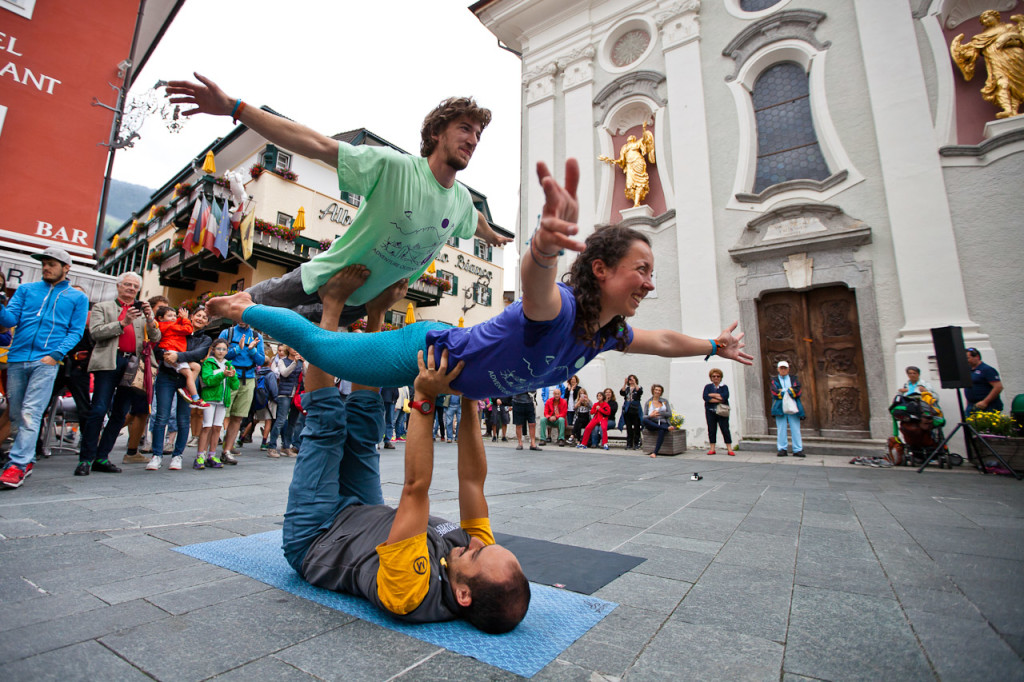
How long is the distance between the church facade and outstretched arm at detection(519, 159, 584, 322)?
410 inches

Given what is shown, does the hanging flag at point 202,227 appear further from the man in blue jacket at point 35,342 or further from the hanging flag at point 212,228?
the man in blue jacket at point 35,342

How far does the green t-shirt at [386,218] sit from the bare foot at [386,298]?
0.31 feet

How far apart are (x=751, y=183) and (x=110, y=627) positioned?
13419 mm

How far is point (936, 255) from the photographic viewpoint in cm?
926

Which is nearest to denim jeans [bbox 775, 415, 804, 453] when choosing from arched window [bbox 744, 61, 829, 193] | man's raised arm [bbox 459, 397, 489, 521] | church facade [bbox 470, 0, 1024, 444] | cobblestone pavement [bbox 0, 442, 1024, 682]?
church facade [bbox 470, 0, 1024, 444]

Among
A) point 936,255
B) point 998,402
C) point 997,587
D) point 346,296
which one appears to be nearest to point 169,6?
point 346,296

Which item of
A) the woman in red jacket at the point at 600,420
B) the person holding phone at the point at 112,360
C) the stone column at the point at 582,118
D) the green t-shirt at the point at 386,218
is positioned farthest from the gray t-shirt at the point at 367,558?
the stone column at the point at 582,118

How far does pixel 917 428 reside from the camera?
299 inches

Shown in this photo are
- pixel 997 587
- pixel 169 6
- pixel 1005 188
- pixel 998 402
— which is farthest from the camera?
pixel 169 6

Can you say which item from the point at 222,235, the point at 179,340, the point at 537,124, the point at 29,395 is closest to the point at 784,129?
the point at 537,124

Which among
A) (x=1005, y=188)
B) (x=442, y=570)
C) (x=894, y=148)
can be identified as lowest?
(x=442, y=570)

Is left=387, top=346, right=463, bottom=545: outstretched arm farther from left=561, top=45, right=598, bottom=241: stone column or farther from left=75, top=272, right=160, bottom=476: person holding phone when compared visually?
left=561, top=45, right=598, bottom=241: stone column

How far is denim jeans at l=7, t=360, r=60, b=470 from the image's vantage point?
3963mm

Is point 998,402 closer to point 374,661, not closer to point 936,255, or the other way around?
point 936,255
